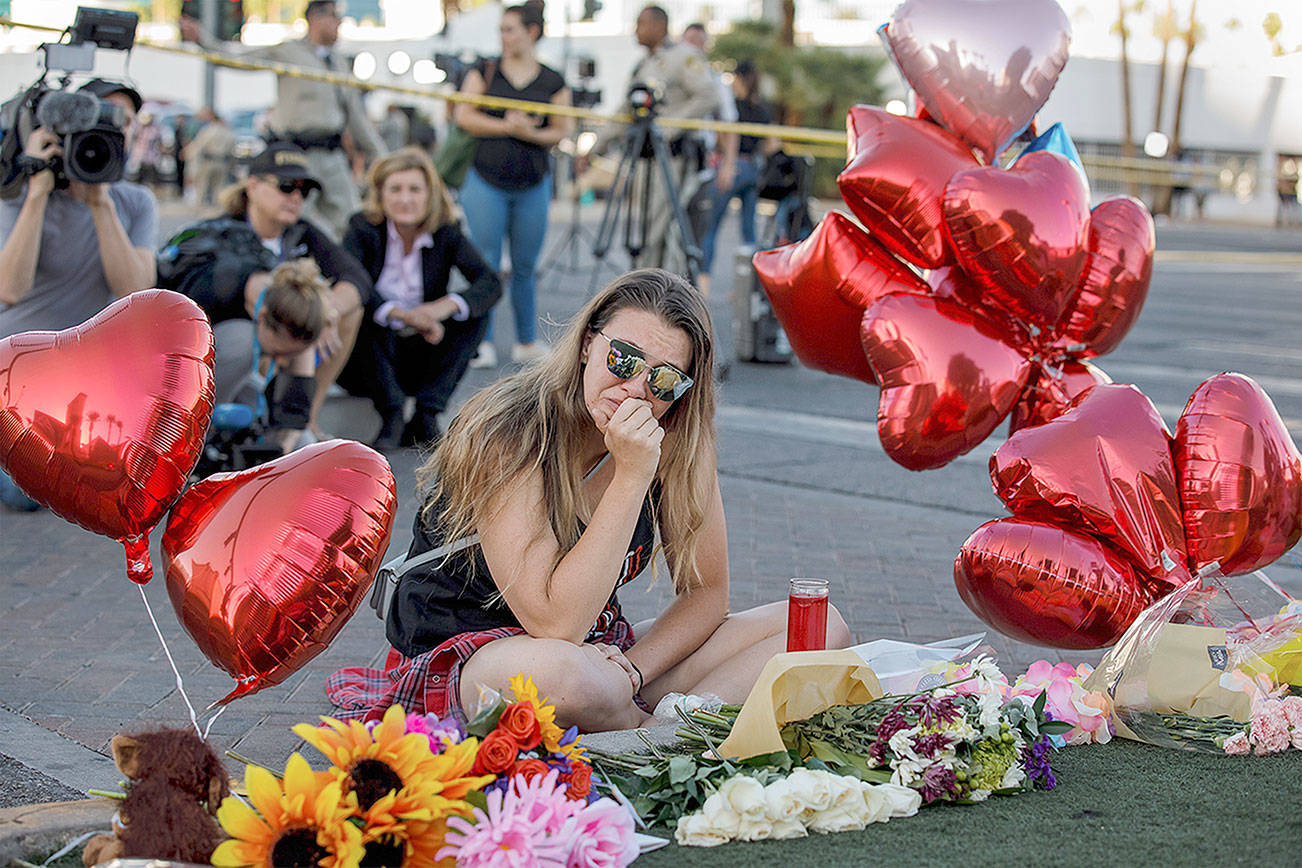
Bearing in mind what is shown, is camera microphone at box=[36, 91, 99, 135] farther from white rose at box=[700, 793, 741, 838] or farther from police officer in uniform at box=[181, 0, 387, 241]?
police officer in uniform at box=[181, 0, 387, 241]

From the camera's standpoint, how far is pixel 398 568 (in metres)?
3.19

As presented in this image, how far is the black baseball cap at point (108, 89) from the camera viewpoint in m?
5.02

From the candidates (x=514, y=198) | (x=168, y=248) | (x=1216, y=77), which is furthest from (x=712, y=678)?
(x=1216, y=77)

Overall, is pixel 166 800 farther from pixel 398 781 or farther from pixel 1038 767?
pixel 1038 767

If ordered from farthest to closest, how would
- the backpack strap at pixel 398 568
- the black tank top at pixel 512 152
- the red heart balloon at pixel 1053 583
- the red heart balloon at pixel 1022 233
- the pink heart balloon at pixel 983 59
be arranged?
the black tank top at pixel 512 152
the pink heart balloon at pixel 983 59
the red heart balloon at pixel 1022 233
the red heart balloon at pixel 1053 583
the backpack strap at pixel 398 568

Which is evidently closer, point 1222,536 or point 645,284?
point 645,284

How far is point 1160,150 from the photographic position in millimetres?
35781

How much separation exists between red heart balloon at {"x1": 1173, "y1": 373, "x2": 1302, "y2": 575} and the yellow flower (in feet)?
6.17

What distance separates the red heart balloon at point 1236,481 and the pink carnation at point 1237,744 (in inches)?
17.7

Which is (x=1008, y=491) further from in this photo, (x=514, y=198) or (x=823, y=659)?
(x=514, y=198)

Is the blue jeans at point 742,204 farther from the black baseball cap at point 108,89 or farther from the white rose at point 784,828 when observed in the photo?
the white rose at point 784,828

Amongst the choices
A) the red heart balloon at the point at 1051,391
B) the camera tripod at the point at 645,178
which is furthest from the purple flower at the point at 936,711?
the camera tripod at the point at 645,178

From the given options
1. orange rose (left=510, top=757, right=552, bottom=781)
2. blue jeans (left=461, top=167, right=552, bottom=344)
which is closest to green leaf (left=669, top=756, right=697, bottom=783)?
orange rose (left=510, top=757, right=552, bottom=781)

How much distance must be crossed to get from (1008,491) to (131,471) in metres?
1.96
